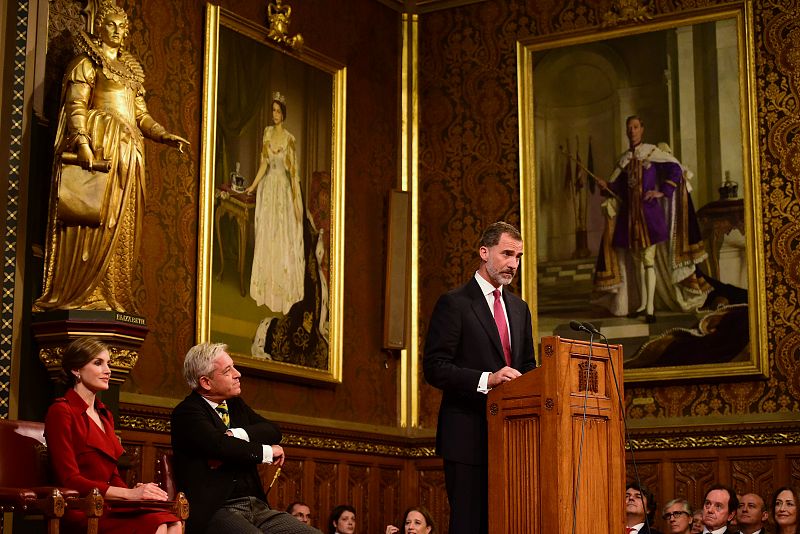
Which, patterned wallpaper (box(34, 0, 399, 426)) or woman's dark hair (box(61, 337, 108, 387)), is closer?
woman's dark hair (box(61, 337, 108, 387))

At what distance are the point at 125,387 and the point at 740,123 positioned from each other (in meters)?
4.79

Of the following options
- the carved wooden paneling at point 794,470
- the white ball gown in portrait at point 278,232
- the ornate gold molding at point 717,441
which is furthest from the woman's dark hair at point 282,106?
the carved wooden paneling at point 794,470

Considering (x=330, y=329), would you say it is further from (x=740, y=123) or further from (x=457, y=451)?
(x=457, y=451)

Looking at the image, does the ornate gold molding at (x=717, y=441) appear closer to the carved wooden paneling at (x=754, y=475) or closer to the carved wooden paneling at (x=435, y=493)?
the carved wooden paneling at (x=754, y=475)

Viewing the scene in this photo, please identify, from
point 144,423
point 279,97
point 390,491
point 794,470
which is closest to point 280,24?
point 279,97

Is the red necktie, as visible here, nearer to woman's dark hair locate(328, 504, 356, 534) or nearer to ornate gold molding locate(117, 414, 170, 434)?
ornate gold molding locate(117, 414, 170, 434)

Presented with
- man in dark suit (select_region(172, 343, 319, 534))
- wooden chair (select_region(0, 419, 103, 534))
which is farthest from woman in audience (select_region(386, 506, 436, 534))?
wooden chair (select_region(0, 419, 103, 534))

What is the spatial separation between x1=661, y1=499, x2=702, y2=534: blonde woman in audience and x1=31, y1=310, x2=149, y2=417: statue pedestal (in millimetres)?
3664

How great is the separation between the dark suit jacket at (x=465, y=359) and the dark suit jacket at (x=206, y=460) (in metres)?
0.83

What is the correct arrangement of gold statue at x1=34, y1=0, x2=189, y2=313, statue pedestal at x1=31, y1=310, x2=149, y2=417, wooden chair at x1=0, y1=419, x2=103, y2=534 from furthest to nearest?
1. gold statue at x1=34, y1=0, x2=189, y2=313
2. statue pedestal at x1=31, y1=310, x2=149, y2=417
3. wooden chair at x1=0, y1=419, x2=103, y2=534

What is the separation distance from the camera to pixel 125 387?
812 cm

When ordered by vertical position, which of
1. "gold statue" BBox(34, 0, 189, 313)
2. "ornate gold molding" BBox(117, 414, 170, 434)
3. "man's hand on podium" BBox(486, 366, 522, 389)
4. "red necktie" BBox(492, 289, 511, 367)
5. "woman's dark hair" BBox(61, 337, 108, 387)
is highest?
"gold statue" BBox(34, 0, 189, 313)

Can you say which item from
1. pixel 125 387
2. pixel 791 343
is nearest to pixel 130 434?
pixel 125 387

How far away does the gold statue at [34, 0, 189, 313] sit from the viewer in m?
7.34
